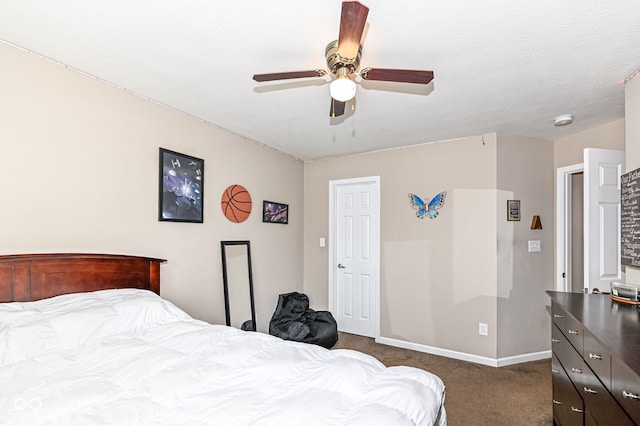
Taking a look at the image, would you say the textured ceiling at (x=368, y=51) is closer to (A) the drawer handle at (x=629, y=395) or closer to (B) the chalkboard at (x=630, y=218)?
(B) the chalkboard at (x=630, y=218)

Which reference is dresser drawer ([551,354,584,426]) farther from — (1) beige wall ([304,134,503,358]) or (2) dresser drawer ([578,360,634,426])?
Result: (1) beige wall ([304,134,503,358])

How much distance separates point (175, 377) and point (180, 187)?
1.90 metres

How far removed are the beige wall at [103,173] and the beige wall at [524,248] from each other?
2744 millimetres

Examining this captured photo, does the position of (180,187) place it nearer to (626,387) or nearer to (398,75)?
(398,75)

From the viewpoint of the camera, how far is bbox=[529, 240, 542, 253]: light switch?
3480 millimetres

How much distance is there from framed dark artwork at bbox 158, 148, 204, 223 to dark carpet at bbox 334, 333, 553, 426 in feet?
7.60

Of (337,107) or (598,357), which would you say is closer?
(598,357)

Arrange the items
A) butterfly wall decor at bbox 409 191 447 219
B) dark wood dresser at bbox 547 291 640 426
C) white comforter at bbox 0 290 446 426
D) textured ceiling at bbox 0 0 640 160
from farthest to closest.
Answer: butterfly wall decor at bbox 409 191 447 219
textured ceiling at bbox 0 0 640 160
dark wood dresser at bbox 547 291 640 426
white comforter at bbox 0 290 446 426

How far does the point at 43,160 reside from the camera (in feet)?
6.55

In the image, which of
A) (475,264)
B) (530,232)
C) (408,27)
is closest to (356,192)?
(475,264)

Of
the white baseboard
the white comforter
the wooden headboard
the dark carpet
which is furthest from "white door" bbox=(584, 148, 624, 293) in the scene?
the wooden headboard

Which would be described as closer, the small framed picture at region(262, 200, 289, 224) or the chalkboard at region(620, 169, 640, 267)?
the chalkboard at region(620, 169, 640, 267)

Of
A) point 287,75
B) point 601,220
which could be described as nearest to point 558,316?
point 601,220

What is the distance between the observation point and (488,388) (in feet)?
9.34
